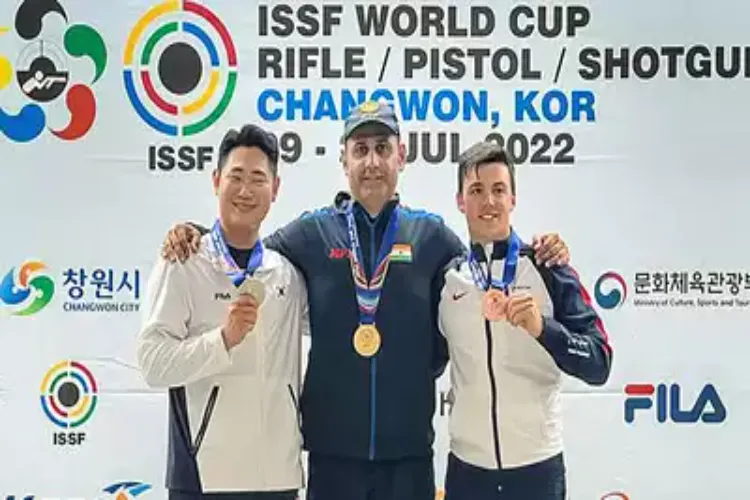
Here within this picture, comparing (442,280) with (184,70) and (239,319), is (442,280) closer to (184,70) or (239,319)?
(239,319)

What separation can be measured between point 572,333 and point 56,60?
1958mm

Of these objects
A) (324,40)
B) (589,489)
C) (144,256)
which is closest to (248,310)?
(144,256)

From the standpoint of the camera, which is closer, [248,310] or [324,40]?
[248,310]

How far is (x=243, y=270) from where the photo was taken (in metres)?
2.32

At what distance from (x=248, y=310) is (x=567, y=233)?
136 cm

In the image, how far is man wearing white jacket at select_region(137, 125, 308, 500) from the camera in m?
2.22

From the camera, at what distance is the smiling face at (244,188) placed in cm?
232

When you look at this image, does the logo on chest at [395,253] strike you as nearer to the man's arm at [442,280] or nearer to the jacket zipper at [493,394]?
the man's arm at [442,280]

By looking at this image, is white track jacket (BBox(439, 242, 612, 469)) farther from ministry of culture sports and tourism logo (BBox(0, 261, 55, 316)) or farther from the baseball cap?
ministry of culture sports and tourism logo (BBox(0, 261, 55, 316))

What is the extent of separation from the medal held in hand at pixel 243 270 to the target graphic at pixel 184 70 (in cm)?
83

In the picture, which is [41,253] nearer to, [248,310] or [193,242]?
[193,242]

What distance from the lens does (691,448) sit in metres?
3.14

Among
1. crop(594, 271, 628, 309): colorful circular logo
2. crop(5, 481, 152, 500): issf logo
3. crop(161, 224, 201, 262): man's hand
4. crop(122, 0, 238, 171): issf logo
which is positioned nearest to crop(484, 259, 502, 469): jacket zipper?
crop(161, 224, 201, 262): man's hand

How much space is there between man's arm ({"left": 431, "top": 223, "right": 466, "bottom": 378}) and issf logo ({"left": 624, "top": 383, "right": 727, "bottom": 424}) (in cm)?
94
